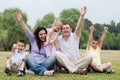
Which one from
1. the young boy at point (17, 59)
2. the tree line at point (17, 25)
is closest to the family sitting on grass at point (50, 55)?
the young boy at point (17, 59)

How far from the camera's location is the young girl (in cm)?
1209

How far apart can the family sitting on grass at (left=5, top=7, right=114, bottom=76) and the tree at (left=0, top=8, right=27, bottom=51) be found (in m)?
75.2

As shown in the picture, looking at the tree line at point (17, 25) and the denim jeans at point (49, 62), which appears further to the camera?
the tree line at point (17, 25)

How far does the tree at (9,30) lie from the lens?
287 ft

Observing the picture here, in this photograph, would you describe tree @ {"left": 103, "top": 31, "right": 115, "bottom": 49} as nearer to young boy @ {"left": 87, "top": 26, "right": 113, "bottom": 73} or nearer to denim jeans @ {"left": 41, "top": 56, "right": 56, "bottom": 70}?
young boy @ {"left": 87, "top": 26, "right": 113, "bottom": 73}

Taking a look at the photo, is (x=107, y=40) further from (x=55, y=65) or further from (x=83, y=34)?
(x=55, y=65)

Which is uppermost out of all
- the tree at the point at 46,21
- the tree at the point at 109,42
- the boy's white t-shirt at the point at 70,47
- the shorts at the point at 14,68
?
the tree at the point at 46,21

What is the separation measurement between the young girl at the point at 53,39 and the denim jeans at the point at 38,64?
1.11 ft

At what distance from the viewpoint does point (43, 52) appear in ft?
39.4

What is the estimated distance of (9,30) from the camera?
298 feet

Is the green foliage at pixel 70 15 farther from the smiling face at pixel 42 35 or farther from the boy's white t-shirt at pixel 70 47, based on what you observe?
the smiling face at pixel 42 35

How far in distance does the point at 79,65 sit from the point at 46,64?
44.7 inches

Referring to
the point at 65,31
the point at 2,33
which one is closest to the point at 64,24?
the point at 65,31

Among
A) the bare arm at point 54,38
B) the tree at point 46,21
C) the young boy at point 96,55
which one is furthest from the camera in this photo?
the tree at point 46,21
